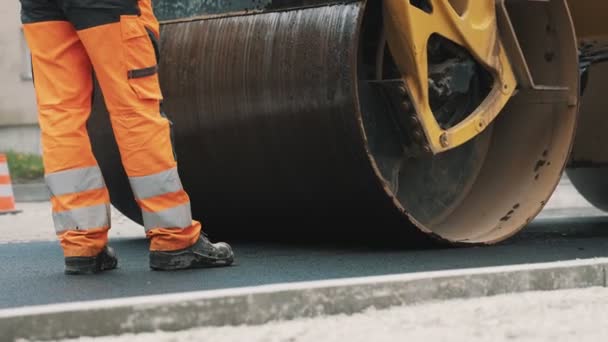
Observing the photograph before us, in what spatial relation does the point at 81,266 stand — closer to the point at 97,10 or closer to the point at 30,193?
the point at 97,10

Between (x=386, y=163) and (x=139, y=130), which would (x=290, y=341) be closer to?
(x=139, y=130)

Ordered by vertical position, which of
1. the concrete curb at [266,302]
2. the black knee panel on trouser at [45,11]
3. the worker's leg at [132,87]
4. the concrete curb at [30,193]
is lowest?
the concrete curb at [30,193]

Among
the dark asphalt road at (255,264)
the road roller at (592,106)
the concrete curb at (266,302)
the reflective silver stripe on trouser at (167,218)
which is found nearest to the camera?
the concrete curb at (266,302)

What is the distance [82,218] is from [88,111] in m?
0.35

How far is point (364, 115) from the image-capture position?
442cm

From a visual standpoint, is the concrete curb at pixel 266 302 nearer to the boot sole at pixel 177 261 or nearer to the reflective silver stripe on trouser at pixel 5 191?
the boot sole at pixel 177 261

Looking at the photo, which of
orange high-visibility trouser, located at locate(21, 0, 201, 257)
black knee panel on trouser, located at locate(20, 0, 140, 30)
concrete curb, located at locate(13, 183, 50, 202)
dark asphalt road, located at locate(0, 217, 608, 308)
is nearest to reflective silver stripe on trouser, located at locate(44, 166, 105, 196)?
orange high-visibility trouser, located at locate(21, 0, 201, 257)

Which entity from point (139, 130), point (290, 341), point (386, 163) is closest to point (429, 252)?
point (386, 163)

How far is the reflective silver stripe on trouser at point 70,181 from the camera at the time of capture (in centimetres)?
367

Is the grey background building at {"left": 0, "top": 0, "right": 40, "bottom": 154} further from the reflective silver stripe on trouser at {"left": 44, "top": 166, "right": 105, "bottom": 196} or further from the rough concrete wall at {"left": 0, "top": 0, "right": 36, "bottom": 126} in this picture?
the reflective silver stripe on trouser at {"left": 44, "top": 166, "right": 105, "bottom": 196}

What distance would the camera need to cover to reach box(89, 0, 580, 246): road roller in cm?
423

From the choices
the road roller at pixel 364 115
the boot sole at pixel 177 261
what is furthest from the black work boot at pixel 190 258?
the road roller at pixel 364 115

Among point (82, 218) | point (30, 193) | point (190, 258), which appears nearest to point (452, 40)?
point (190, 258)

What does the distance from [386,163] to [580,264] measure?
105cm
